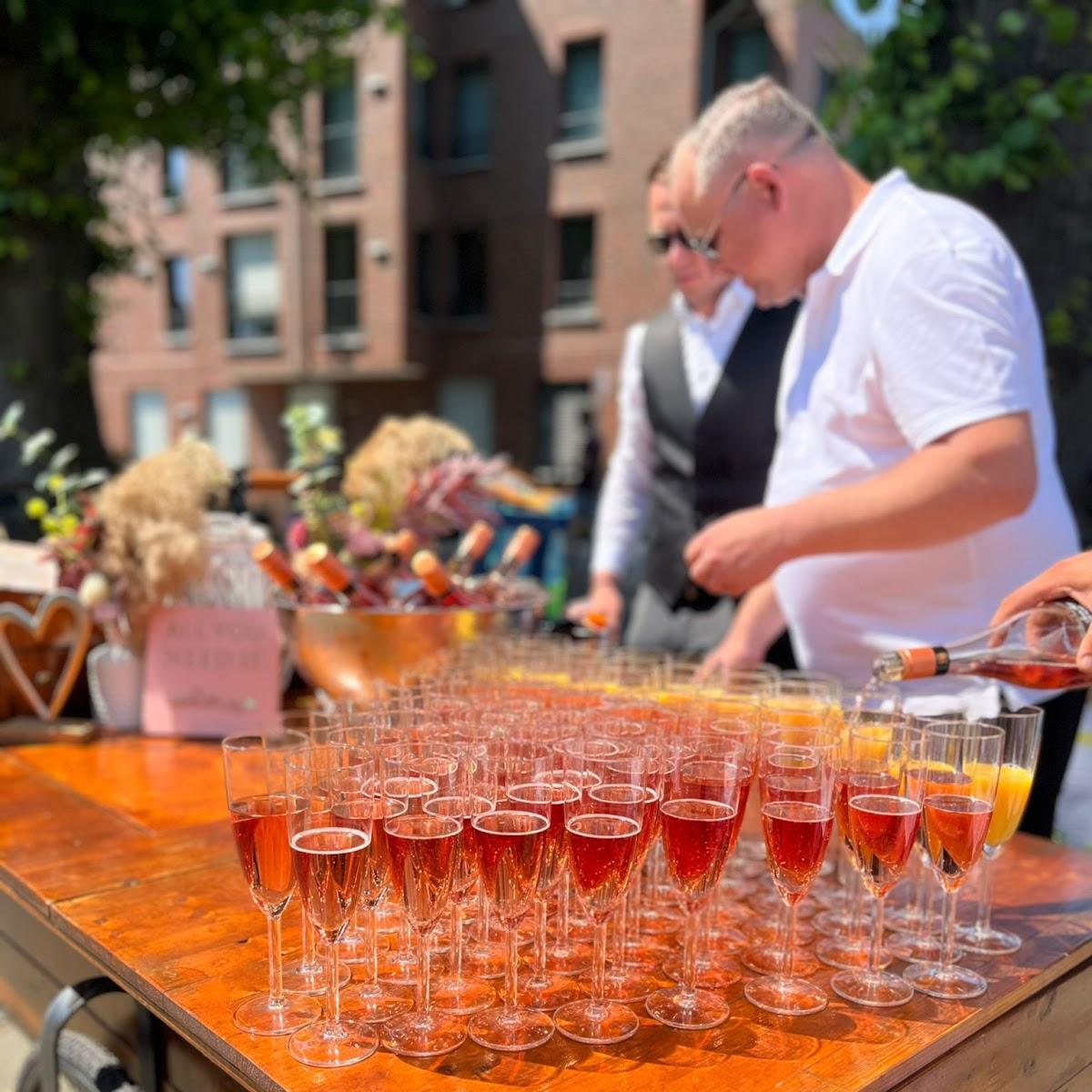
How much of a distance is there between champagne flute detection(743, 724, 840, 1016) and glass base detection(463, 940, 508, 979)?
0.81 feet

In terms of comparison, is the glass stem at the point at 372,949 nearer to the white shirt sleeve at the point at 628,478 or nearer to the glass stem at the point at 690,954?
the glass stem at the point at 690,954

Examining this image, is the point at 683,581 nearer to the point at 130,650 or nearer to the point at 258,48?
the point at 130,650

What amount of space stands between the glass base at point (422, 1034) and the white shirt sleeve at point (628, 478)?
6.23 feet

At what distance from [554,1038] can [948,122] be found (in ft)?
9.93

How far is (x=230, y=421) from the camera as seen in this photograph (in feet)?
62.0

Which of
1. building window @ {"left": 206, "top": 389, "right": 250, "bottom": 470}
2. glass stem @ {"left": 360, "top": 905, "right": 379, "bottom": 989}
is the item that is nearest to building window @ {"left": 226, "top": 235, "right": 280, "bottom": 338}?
building window @ {"left": 206, "top": 389, "right": 250, "bottom": 470}

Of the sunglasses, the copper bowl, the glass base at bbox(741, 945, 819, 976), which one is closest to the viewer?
the glass base at bbox(741, 945, 819, 976)

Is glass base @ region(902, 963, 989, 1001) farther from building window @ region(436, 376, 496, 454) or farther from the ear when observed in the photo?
building window @ region(436, 376, 496, 454)

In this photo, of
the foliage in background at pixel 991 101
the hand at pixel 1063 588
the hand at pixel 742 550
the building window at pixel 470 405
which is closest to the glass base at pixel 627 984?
the hand at pixel 1063 588

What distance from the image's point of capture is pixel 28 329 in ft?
19.8

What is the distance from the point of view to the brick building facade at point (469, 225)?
1459cm

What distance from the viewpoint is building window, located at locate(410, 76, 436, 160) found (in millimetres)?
16516

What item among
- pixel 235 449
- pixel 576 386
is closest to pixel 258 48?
pixel 576 386

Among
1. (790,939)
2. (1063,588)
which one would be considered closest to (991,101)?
(1063,588)
